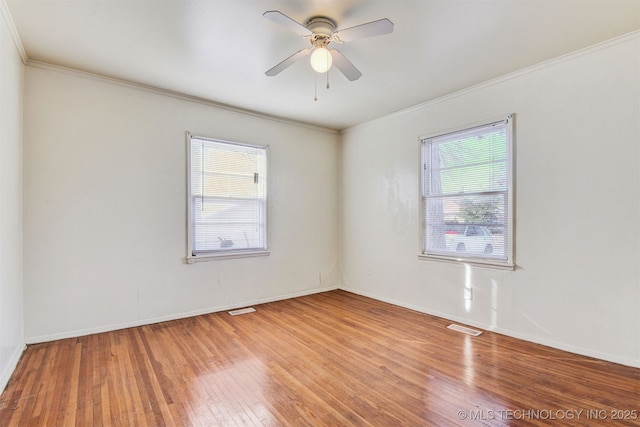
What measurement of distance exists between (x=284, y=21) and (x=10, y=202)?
256 cm

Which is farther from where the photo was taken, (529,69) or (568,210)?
(529,69)

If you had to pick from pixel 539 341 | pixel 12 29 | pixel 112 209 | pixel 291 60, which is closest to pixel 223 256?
pixel 112 209

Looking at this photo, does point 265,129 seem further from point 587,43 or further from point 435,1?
point 587,43

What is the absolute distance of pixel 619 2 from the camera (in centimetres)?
210

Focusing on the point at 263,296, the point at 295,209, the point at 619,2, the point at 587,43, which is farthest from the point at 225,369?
the point at 587,43

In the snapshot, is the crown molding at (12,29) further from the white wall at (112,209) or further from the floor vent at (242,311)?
the floor vent at (242,311)

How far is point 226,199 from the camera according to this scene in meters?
4.09

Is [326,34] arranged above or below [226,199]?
above

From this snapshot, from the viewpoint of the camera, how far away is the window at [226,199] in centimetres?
385

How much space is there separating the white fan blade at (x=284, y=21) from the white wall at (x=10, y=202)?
188 cm

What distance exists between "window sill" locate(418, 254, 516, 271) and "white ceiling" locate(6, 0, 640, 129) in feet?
6.40

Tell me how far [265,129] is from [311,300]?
2583 mm

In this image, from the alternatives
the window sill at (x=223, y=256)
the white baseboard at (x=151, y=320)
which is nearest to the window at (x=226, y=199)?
the window sill at (x=223, y=256)

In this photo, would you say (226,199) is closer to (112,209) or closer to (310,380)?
(112,209)
